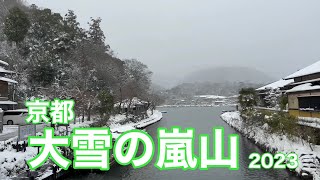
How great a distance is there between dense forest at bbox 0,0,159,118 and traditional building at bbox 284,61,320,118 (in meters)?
26.2

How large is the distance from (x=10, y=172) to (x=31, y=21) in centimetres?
5104

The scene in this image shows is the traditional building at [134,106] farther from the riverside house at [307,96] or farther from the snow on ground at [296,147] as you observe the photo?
the riverside house at [307,96]

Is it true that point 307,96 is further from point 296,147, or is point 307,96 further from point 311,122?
point 296,147

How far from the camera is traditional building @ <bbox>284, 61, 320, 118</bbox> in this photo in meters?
25.6

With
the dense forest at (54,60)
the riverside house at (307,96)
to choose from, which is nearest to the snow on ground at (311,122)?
the riverside house at (307,96)

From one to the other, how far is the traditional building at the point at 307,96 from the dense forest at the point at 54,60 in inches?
1033

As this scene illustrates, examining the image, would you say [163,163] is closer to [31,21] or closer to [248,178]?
[248,178]

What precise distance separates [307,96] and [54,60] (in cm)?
4618

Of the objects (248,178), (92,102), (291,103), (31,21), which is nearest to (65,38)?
(31,21)

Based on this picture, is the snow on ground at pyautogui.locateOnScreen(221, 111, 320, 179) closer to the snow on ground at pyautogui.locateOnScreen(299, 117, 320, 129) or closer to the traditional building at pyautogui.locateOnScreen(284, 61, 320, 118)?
the snow on ground at pyautogui.locateOnScreen(299, 117, 320, 129)

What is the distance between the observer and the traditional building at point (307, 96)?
2559cm

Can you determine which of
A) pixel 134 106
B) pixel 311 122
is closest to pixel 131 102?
pixel 134 106

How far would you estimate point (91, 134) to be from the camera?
12.8 m

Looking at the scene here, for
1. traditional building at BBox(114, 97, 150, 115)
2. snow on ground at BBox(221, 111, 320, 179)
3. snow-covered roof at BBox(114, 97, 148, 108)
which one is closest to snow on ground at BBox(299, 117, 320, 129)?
snow on ground at BBox(221, 111, 320, 179)
